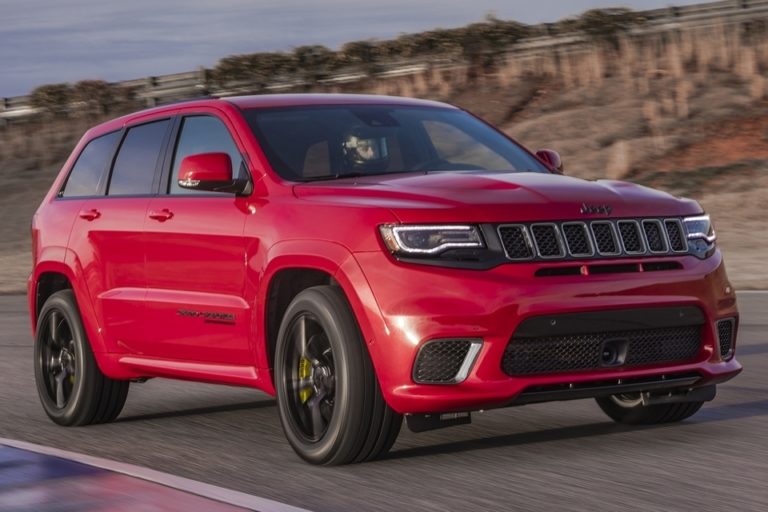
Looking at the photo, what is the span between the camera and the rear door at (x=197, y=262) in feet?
24.9

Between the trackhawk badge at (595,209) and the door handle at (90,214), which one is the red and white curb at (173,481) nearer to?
the door handle at (90,214)

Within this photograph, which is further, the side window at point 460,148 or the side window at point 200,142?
the side window at point 460,148

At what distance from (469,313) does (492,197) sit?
0.54 m

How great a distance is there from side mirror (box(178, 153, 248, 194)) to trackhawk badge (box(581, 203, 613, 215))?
171 cm

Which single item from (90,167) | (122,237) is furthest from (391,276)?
(90,167)

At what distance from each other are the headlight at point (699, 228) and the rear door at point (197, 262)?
79.3 inches

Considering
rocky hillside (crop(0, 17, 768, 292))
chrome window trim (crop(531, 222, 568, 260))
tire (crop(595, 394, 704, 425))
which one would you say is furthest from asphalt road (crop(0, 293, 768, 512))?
rocky hillside (crop(0, 17, 768, 292))

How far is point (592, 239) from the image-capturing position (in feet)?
22.2

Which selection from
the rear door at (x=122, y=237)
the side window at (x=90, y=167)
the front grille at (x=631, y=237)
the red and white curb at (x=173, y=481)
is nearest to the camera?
the red and white curb at (x=173, y=481)

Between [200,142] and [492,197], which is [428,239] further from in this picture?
[200,142]

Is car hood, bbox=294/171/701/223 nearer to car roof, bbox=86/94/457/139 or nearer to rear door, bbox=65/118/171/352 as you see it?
car roof, bbox=86/94/457/139

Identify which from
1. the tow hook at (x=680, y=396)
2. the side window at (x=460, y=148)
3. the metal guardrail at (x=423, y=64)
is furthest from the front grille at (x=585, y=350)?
the metal guardrail at (x=423, y=64)

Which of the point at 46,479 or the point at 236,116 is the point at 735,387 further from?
the point at 46,479

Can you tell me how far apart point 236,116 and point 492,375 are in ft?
7.19
